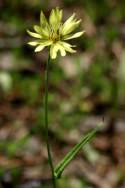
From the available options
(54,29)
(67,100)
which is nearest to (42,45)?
(54,29)

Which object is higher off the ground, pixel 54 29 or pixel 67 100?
pixel 54 29

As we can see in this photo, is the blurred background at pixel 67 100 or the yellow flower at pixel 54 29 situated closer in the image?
the yellow flower at pixel 54 29

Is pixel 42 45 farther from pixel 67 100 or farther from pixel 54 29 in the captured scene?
pixel 67 100

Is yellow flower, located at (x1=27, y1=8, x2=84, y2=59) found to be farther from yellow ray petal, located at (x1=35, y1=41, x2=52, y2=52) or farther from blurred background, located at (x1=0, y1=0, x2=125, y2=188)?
blurred background, located at (x1=0, y1=0, x2=125, y2=188)

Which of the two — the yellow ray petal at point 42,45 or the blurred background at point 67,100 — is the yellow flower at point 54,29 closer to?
the yellow ray petal at point 42,45

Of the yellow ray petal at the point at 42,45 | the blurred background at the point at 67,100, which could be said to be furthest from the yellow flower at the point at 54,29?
the blurred background at the point at 67,100

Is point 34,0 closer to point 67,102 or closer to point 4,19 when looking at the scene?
point 4,19

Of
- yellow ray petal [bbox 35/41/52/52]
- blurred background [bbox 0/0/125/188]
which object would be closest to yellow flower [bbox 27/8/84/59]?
yellow ray petal [bbox 35/41/52/52]

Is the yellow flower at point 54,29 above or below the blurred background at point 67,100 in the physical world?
above
